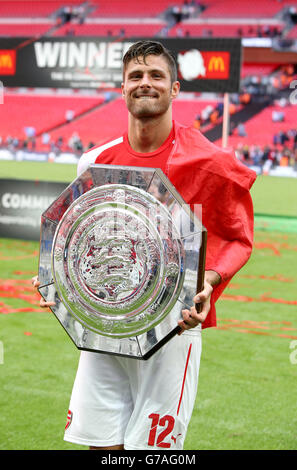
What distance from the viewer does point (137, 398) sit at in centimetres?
201

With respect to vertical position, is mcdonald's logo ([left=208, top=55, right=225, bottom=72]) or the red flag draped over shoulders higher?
mcdonald's logo ([left=208, top=55, right=225, bottom=72])

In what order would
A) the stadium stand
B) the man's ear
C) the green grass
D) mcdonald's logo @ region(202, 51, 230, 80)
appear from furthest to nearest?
the stadium stand, the green grass, mcdonald's logo @ region(202, 51, 230, 80), the man's ear

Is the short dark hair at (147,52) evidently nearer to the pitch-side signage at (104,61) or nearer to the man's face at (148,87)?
the man's face at (148,87)

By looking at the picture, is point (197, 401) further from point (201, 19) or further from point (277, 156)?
point (201, 19)

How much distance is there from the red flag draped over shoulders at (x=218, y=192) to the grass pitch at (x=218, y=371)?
1.46 m

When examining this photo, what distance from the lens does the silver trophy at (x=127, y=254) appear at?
1497mm

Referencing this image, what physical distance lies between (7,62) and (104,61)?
1407 mm

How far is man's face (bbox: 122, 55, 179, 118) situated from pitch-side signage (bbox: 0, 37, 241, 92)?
6.17 meters

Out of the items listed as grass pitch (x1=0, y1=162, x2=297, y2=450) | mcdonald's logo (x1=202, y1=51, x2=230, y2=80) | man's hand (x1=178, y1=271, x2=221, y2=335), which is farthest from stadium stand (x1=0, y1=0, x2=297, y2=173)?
man's hand (x1=178, y1=271, x2=221, y2=335)

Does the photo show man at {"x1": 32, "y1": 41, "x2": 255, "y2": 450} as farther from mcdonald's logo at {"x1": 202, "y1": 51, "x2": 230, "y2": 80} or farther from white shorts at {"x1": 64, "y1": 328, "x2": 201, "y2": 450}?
mcdonald's logo at {"x1": 202, "y1": 51, "x2": 230, "y2": 80}

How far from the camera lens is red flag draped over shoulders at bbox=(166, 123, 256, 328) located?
1.85m

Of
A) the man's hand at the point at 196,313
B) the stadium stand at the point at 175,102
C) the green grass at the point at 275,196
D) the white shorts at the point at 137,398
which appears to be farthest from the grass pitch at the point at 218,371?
the stadium stand at the point at 175,102

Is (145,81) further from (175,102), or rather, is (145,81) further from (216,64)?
(175,102)

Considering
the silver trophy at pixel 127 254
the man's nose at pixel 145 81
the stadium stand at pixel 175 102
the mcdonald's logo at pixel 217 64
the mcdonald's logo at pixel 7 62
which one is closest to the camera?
the silver trophy at pixel 127 254
